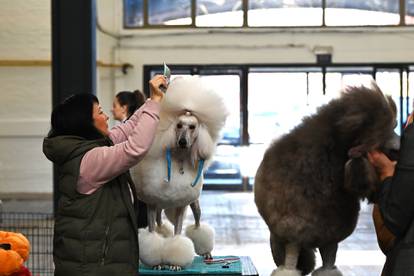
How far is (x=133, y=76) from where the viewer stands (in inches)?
461

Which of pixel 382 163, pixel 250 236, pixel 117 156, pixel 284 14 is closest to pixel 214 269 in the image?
pixel 117 156

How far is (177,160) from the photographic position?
10.1 ft

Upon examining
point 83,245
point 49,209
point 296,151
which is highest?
point 296,151

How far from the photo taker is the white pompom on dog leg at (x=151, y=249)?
3.14m

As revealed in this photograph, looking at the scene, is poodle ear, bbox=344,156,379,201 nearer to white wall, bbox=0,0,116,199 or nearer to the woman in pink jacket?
the woman in pink jacket

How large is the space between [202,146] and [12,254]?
93 cm

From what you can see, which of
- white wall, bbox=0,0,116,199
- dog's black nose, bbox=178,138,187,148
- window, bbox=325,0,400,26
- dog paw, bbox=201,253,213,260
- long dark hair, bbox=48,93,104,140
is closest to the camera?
long dark hair, bbox=48,93,104,140

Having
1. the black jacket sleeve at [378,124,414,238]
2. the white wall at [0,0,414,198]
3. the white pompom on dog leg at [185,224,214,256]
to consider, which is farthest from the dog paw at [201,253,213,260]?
the white wall at [0,0,414,198]

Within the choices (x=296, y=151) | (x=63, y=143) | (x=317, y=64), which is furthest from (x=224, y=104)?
(x=317, y=64)

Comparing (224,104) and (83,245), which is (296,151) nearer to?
(224,104)

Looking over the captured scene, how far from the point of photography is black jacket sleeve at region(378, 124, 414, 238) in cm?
182

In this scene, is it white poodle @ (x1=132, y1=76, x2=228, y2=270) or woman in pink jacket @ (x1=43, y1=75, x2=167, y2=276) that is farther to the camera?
white poodle @ (x1=132, y1=76, x2=228, y2=270)

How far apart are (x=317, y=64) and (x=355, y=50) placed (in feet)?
2.30

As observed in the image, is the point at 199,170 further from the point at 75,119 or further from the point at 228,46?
the point at 228,46
